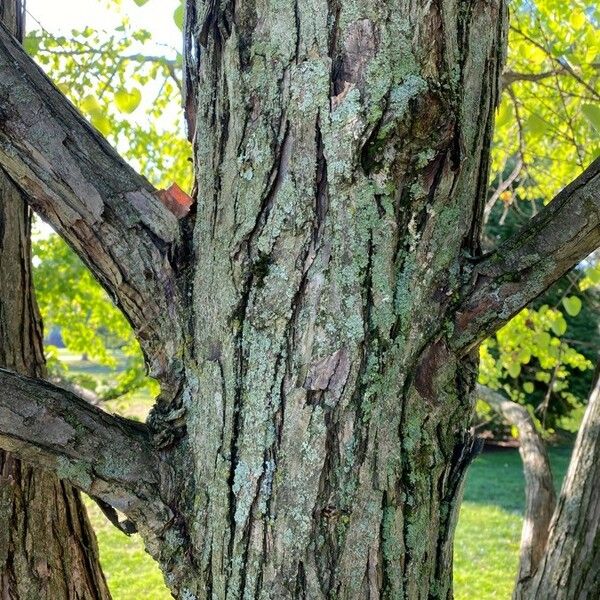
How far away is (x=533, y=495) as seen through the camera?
145 inches

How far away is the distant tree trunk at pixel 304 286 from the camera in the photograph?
3.47ft

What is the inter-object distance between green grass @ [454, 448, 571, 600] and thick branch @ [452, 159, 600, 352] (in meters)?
6.27

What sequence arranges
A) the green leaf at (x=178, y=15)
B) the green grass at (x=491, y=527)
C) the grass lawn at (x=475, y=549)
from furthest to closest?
the green grass at (x=491, y=527) < the grass lawn at (x=475, y=549) < the green leaf at (x=178, y=15)

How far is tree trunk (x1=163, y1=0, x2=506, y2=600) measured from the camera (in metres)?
1.05

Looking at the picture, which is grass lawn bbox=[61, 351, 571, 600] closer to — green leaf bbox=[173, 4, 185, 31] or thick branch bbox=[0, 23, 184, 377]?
green leaf bbox=[173, 4, 185, 31]

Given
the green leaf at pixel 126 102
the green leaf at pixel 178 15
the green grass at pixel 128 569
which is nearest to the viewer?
the green leaf at pixel 178 15

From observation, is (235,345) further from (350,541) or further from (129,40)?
(129,40)

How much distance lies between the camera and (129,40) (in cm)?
393

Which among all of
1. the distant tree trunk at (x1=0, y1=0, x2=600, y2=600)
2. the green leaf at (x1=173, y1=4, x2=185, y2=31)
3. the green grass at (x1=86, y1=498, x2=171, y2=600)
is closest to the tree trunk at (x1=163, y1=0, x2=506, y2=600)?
the distant tree trunk at (x1=0, y1=0, x2=600, y2=600)

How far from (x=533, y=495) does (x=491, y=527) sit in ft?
18.8

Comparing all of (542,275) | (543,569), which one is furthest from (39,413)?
(543,569)

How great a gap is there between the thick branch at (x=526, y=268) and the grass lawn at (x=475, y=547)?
5740 millimetres

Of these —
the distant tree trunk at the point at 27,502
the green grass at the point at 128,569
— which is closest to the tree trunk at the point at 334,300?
the distant tree trunk at the point at 27,502

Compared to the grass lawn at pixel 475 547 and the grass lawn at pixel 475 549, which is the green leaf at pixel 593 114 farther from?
the grass lawn at pixel 475 549
